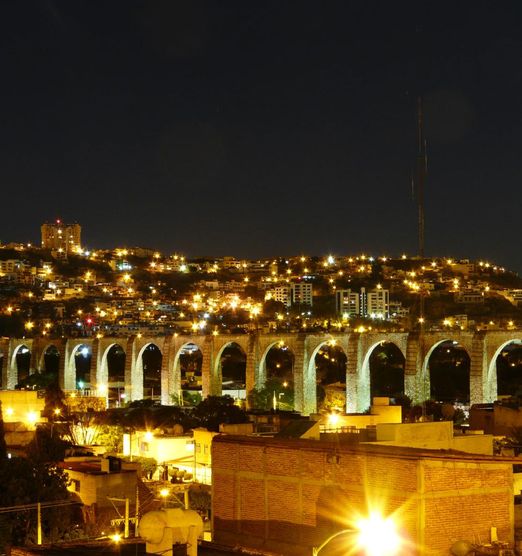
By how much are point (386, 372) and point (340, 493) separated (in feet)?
243

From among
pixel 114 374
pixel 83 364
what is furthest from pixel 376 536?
pixel 83 364

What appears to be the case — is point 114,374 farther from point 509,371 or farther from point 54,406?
point 54,406

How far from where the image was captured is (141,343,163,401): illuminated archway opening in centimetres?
8806

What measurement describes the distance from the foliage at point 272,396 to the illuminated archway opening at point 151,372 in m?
18.0

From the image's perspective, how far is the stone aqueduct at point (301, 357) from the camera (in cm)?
5353

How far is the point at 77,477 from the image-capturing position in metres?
26.4

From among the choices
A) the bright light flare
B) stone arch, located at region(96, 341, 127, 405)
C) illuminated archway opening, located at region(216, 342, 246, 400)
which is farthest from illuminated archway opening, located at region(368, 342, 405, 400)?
the bright light flare

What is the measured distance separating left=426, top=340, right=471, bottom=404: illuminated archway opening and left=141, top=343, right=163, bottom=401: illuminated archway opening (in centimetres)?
2307

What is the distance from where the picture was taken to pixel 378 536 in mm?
12336

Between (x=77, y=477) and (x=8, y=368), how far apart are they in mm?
63330

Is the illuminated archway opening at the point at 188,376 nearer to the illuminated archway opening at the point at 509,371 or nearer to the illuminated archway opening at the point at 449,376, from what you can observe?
the illuminated archway opening at the point at 449,376

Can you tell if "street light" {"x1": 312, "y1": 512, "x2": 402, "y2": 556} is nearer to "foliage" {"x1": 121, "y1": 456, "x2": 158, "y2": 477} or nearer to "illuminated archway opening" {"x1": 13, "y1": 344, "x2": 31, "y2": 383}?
"foliage" {"x1": 121, "y1": 456, "x2": 158, "y2": 477}

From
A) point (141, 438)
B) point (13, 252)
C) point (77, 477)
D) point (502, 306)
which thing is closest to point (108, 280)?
point (13, 252)

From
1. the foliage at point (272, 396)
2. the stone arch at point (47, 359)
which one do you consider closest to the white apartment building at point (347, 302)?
the stone arch at point (47, 359)
